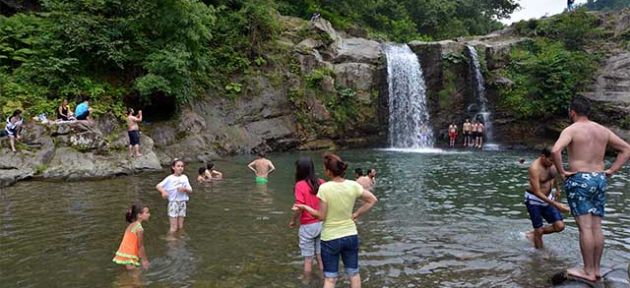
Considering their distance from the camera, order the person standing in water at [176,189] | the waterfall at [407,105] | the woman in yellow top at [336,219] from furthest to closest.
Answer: the waterfall at [407,105] → the person standing in water at [176,189] → the woman in yellow top at [336,219]

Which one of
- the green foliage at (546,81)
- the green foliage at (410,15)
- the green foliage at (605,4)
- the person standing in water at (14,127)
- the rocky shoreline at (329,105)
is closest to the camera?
the person standing in water at (14,127)

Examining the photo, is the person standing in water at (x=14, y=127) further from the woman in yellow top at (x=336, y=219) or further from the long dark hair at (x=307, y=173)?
the woman in yellow top at (x=336, y=219)

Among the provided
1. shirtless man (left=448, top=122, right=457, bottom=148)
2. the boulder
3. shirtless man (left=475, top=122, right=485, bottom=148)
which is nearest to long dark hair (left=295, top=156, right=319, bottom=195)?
the boulder

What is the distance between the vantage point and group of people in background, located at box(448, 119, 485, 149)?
1136 inches

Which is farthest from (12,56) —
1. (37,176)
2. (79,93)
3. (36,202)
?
(36,202)

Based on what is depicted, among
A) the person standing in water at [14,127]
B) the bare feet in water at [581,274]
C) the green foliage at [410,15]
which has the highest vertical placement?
the green foliage at [410,15]

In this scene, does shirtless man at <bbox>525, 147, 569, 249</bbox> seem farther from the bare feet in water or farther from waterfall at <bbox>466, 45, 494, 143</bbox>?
waterfall at <bbox>466, 45, 494, 143</bbox>

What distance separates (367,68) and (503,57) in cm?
955

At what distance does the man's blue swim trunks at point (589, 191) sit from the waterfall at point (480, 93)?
25935 mm

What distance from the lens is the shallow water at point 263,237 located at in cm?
662

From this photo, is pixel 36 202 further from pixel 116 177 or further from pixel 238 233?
pixel 238 233

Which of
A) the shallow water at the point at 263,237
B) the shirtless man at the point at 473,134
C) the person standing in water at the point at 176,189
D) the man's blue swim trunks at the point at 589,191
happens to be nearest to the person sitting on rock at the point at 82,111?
the shallow water at the point at 263,237

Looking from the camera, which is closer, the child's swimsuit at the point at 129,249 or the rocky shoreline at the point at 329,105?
the child's swimsuit at the point at 129,249

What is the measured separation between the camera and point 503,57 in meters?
31.6
